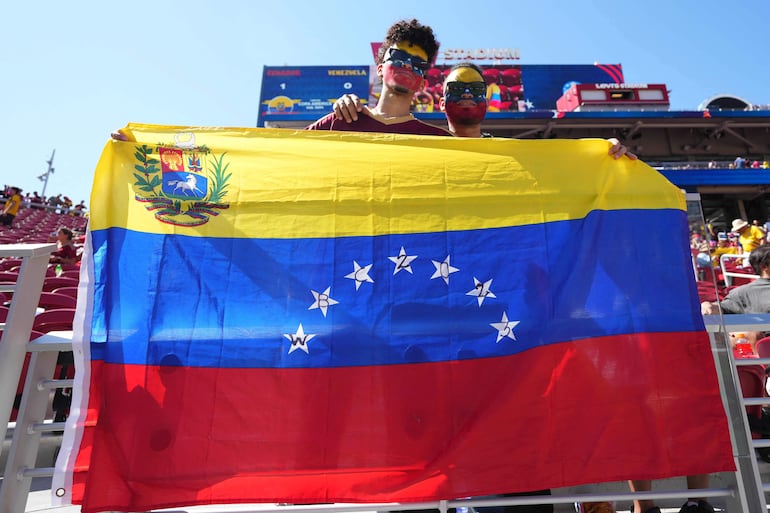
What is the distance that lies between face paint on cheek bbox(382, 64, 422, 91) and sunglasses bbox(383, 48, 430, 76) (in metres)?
0.03

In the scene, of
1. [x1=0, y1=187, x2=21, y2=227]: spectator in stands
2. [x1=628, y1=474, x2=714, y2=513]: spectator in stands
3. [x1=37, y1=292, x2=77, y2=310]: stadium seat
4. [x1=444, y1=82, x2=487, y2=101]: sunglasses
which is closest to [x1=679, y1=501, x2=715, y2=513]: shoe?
[x1=628, y1=474, x2=714, y2=513]: spectator in stands

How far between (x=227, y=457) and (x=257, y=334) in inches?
19.5

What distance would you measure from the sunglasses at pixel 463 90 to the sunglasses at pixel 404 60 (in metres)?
0.21

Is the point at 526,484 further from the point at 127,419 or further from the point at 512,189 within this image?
the point at 127,419

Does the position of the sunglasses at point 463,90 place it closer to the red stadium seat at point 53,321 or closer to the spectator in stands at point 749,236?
the red stadium seat at point 53,321

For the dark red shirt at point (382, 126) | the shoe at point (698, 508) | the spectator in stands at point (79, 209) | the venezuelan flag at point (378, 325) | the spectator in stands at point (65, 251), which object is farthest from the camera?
the spectator in stands at point (79, 209)

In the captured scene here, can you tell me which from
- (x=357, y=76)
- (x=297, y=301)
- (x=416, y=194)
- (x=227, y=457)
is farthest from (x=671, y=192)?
(x=357, y=76)

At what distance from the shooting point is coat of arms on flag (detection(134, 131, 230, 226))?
2062 mm

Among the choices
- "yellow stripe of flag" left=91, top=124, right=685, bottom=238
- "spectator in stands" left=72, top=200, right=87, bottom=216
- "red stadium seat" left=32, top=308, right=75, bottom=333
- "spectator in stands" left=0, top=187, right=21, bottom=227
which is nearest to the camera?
"yellow stripe of flag" left=91, top=124, right=685, bottom=238

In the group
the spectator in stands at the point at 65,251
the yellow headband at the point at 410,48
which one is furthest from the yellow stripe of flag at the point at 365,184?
the spectator in stands at the point at 65,251

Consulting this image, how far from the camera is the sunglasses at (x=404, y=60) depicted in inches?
103

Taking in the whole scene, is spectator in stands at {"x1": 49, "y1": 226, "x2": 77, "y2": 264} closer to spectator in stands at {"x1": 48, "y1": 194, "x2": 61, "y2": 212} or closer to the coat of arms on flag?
the coat of arms on flag

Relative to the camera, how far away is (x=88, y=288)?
6.26 ft

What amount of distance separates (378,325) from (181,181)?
1171mm
